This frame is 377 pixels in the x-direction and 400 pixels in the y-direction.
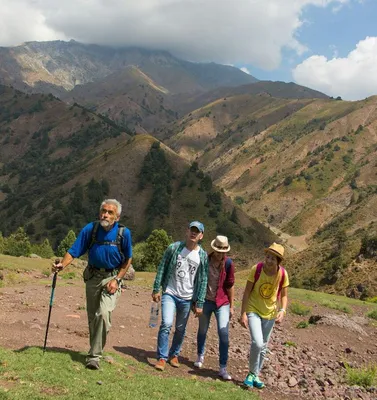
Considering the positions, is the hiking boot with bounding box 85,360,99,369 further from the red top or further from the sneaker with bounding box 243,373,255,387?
the sneaker with bounding box 243,373,255,387

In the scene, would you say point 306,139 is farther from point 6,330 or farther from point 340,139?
point 6,330

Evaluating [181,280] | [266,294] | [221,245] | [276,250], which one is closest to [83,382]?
[181,280]

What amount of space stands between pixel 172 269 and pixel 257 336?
2.05 m

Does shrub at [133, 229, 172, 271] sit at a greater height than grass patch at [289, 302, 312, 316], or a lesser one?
lesser

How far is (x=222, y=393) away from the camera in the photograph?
7406 mm

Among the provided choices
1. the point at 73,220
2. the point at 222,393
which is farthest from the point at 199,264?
the point at 73,220

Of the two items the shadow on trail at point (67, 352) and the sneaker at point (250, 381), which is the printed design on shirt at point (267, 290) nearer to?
the sneaker at point (250, 381)

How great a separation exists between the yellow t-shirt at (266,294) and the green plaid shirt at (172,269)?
0.90 metres

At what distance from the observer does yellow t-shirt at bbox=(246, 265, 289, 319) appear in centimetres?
793

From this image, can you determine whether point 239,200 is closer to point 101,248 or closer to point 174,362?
point 174,362

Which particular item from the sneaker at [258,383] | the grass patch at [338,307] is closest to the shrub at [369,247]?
the grass patch at [338,307]

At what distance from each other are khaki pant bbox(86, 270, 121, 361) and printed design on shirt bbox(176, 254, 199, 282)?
1.36 meters

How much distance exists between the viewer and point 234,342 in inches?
481

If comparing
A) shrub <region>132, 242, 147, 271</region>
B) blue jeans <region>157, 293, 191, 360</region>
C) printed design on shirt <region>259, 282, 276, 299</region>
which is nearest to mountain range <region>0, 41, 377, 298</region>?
shrub <region>132, 242, 147, 271</region>
